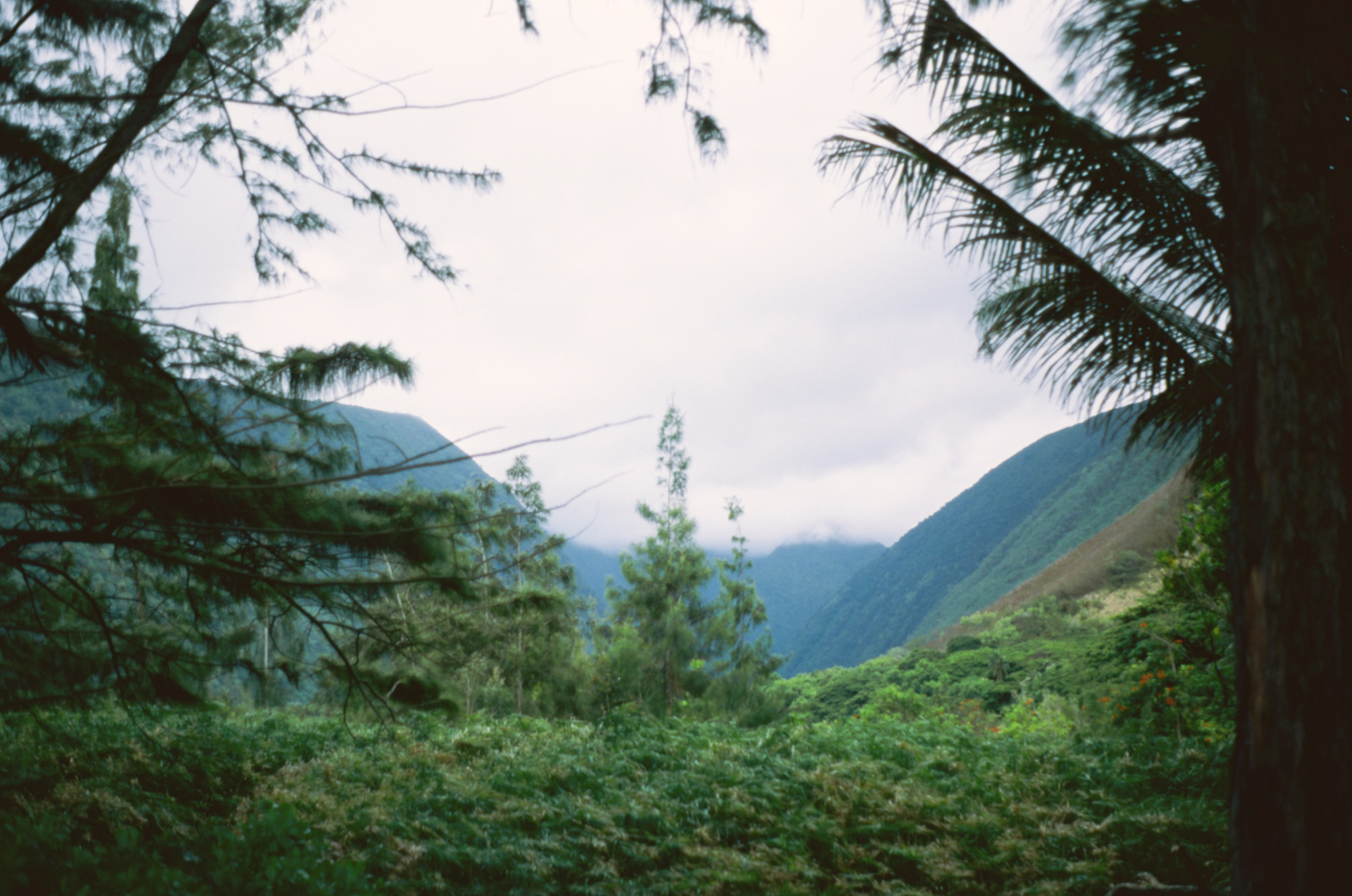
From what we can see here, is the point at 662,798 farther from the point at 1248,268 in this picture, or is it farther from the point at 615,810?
the point at 1248,268

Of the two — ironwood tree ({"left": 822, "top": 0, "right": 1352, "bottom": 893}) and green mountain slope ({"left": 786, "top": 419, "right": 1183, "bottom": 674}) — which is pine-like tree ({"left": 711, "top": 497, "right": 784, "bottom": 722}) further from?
green mountain slope ({"left": 786, "top": 419, "right": 1183, "bottom": 674})

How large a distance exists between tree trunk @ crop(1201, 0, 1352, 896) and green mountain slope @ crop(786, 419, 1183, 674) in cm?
5079

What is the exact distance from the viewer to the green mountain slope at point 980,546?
180 ft

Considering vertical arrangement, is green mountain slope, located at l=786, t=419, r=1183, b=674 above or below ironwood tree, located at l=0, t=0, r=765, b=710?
below

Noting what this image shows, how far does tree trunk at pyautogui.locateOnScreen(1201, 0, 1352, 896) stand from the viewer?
2.16 m

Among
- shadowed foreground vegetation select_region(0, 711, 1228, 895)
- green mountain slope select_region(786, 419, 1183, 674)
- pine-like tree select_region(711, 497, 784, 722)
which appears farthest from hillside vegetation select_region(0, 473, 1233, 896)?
green mountain slope select_region(786, 419, 1183, 674)

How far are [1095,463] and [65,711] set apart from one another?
6700cm

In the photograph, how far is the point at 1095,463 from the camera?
59438 mm

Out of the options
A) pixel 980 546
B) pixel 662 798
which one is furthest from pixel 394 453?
pixel 980 546

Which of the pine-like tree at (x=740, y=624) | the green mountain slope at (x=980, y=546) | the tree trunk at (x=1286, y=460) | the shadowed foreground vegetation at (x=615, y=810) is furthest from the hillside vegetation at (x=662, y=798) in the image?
the green mountain slope at (x=980, y=546)

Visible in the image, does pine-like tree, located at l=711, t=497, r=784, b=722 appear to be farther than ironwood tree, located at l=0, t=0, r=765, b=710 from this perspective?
Yes

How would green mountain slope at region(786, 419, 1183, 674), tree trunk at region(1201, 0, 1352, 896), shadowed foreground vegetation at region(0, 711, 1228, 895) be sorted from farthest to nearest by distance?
green mountain slope at region(786, 419, 1183, 674) → shadowed foreground vegetation at region(0, 711, 1228, 895) → tree trunk at region(1201, 0, 1352, 896)

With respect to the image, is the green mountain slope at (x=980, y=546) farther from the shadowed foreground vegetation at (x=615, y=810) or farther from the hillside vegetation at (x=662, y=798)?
the shadowed foreground vegetation at (x=615, y=810)

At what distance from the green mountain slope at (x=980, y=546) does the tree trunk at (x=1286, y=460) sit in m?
50.8
